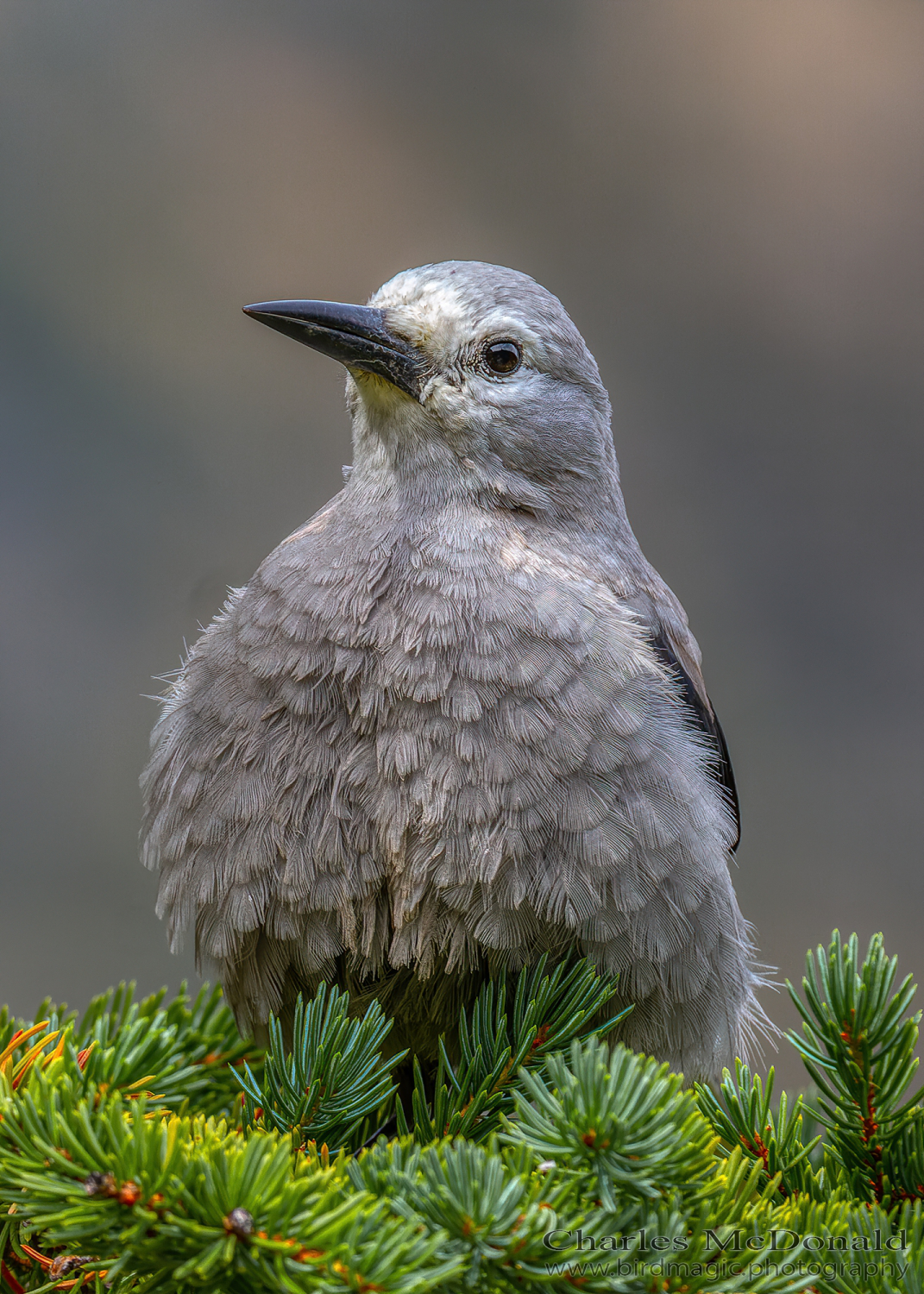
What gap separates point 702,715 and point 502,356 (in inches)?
24.4

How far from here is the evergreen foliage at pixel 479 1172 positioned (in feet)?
2.50

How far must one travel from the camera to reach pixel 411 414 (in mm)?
1521

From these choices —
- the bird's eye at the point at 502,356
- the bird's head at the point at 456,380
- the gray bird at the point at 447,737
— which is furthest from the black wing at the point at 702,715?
the bird's eye at the point at 502,356

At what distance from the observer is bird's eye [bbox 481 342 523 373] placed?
1.56 meters

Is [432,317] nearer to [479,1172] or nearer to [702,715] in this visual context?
[702,715]

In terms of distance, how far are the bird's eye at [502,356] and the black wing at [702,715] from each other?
1.45 ft

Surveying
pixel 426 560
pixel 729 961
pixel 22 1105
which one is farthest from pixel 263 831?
pixel 729 961

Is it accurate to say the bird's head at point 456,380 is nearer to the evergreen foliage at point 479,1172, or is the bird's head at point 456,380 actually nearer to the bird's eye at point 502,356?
the bird's eye at point 502,356

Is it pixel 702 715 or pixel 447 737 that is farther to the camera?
pixel 702 715

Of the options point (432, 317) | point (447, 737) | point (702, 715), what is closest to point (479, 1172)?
point (447, 737)

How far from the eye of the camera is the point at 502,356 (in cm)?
157

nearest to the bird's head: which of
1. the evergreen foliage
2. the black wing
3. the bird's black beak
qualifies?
the bird's black beak

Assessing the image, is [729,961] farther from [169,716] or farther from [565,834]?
[169,716]

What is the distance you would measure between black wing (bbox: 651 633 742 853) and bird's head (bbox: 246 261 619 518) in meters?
0.25
